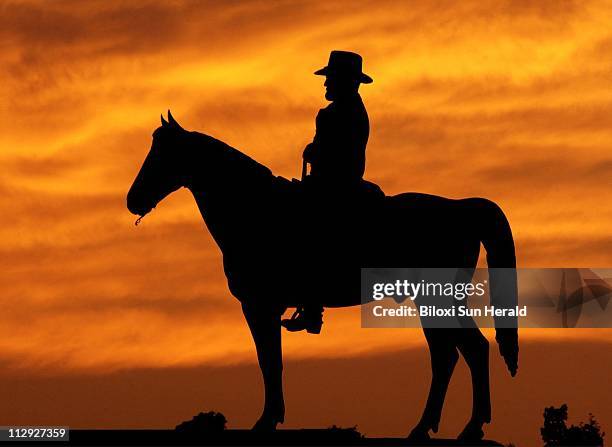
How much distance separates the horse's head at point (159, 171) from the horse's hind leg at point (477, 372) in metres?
5.14

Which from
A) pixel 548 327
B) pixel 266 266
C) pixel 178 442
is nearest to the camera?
pixel 178 442

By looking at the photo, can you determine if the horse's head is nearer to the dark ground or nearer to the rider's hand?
the rider's hand

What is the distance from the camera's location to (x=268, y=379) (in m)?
24.6

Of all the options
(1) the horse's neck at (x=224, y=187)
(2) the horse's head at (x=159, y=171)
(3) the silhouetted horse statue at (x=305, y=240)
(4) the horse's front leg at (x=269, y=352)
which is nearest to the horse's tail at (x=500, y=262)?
(3) the silhouetted horse statue at (x=305, y=240)

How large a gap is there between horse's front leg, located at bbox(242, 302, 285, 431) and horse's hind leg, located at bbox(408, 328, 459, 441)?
6.99 feet

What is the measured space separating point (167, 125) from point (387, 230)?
3.86 meters

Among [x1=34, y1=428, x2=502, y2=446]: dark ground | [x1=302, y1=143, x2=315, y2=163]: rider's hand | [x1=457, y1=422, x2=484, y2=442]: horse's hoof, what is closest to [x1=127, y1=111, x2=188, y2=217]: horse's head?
[x1=302, y1=143, x2=315, y2=163]: rider's hand

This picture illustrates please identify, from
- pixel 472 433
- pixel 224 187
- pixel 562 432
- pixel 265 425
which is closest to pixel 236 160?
pixel 224 187

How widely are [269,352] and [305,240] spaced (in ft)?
6.51

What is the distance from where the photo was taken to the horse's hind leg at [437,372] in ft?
80.6

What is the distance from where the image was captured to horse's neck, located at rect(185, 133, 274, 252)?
24.8 metres

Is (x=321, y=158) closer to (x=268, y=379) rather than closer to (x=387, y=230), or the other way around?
(x=387, y=230)

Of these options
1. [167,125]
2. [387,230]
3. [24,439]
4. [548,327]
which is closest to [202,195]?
[167,125]

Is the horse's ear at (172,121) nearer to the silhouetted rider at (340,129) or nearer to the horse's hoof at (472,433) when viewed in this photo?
the silhouetted rider at (340,129)
